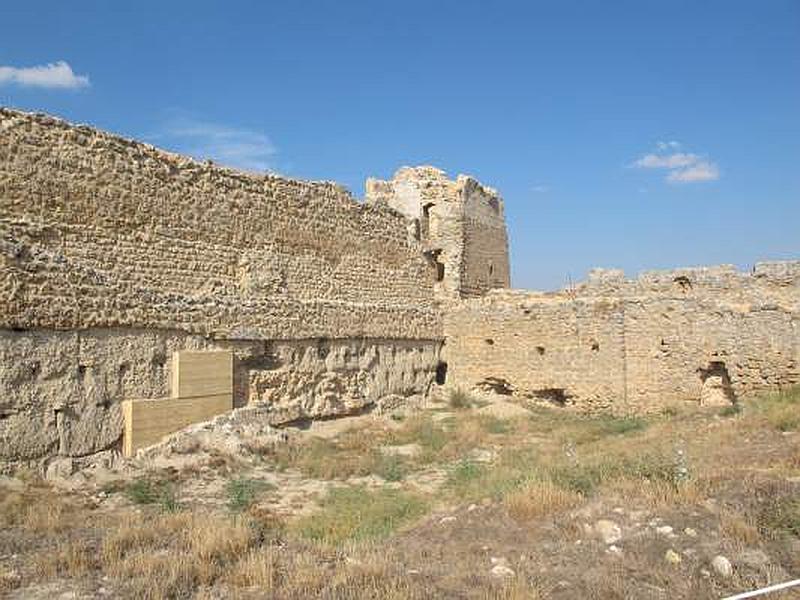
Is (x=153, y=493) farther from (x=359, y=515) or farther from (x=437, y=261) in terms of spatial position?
(x=437, y=261)

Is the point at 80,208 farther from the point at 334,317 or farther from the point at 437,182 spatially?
the point at 437,182

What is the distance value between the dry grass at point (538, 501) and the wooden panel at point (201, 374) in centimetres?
582

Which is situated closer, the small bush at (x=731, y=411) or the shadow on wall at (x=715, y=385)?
the small bush at (x=731, y=411)

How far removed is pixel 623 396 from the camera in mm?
14109

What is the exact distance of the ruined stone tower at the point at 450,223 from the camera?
17.6 m

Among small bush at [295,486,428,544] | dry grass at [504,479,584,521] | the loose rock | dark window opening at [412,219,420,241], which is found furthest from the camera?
dark window opening at [412,219,420,241]

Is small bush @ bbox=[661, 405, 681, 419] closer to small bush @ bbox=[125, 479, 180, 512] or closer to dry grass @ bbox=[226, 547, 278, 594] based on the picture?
small bush @ bbox=[125, 479, 180, 512]

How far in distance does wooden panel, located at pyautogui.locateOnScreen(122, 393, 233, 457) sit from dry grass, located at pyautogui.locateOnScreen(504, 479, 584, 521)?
5.61 meters

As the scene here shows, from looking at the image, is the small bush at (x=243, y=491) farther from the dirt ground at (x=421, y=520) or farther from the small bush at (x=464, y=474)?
the small bush at (x=464, y=474)

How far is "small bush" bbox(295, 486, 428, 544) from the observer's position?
21.5 ft

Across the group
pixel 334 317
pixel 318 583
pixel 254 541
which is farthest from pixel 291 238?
pixel 318 583

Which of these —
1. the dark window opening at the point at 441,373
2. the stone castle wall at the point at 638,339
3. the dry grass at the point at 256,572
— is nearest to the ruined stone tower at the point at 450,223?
the stone castle wall at the point at 638,339

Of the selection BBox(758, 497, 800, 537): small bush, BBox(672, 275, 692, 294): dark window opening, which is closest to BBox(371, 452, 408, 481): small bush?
BBox(758, 497, 800, 537): small bush

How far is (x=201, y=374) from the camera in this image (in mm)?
10836
